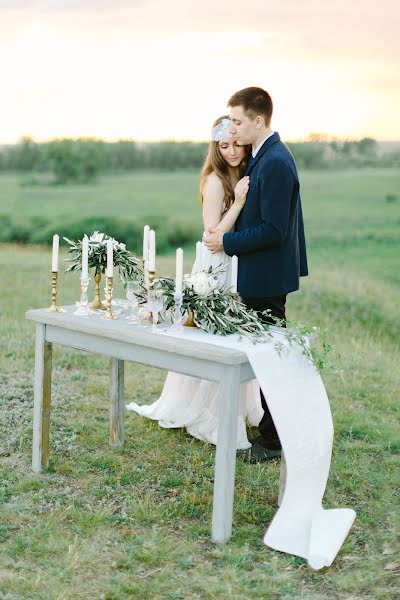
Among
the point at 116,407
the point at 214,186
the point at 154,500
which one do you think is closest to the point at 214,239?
the point at 214,186

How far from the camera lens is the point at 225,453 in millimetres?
4000

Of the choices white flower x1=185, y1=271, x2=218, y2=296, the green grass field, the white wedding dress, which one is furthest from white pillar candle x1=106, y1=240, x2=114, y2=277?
the white wedding dress

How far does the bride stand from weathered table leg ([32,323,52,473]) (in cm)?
98

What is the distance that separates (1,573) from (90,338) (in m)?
1.30

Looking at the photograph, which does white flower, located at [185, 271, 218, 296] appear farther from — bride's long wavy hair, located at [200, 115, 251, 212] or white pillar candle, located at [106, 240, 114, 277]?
bride's long wavy hair, located at [200, 115, 251, 212]

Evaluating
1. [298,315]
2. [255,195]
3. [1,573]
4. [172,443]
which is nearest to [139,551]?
Answer: [1,573]

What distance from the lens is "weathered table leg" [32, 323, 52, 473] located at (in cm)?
476

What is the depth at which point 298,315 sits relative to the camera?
11.4 m

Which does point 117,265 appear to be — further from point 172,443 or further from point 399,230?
point 399,230

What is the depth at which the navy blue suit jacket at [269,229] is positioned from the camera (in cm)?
466

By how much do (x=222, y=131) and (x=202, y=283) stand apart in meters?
1.15

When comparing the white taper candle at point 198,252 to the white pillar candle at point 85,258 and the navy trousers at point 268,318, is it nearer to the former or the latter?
the navy trousers at point 268,318

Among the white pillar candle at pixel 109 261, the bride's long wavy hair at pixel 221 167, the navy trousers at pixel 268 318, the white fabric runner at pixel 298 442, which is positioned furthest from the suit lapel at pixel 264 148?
the white fabric runner at pixel 298 442

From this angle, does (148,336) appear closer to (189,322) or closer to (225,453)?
(189,322)
